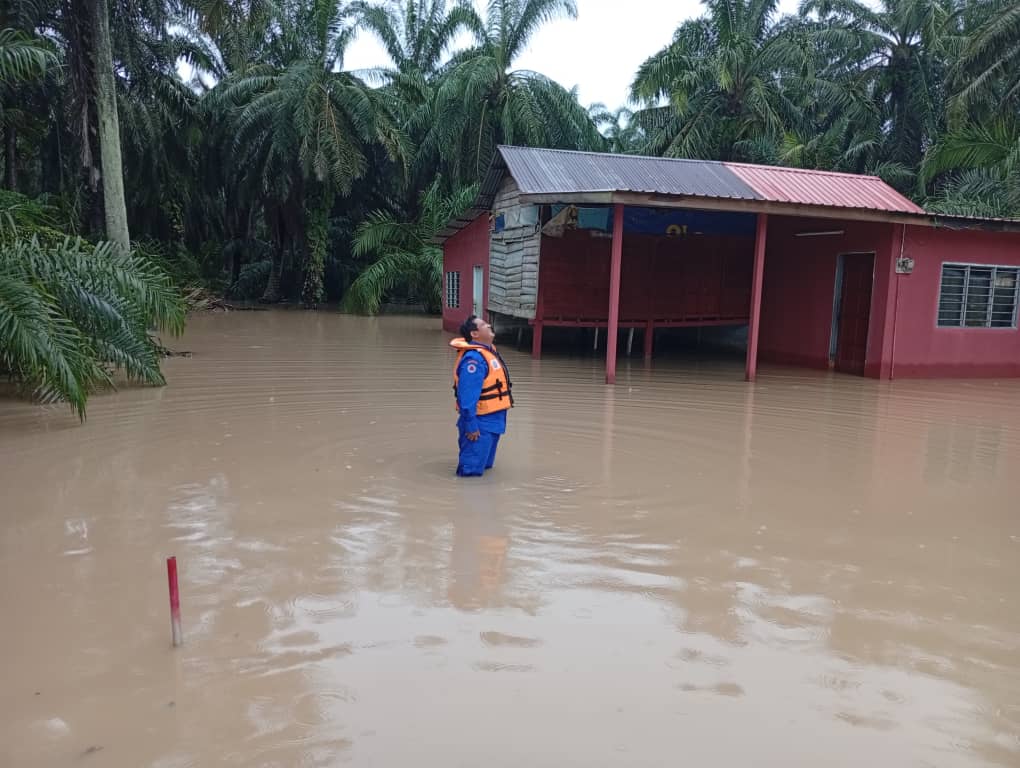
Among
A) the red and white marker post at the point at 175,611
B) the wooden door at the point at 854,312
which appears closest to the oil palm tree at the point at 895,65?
the wooden door at the point at 854,312

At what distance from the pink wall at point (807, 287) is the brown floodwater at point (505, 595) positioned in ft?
17.7

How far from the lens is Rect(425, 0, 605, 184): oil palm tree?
90.2 ft

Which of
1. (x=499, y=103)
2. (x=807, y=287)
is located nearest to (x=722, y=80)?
(x=499, y=103)

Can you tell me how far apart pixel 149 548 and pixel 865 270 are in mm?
12784

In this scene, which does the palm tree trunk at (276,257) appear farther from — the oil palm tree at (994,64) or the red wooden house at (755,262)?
the oil palm tree at (994,64)

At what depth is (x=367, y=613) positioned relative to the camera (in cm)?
439

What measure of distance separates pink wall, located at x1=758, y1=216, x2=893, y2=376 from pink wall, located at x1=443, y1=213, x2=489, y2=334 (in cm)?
594

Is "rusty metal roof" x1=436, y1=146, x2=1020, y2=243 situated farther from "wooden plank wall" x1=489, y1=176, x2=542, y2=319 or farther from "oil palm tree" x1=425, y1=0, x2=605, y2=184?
"oil palm tree" x1=425, y1=0, x2=605, y2=184

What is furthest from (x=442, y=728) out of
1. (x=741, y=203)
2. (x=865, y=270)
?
(x=865, y=270)

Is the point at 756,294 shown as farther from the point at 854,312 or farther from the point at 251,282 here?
the point at 251,282

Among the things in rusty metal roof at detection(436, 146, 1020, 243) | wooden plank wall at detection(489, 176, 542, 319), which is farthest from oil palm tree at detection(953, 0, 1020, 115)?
wooden plank wall at detection(489, 176, 542, 319)

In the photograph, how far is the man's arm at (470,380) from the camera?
22.1 ft

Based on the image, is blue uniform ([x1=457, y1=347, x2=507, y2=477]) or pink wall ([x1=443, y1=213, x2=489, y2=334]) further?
pink wall ([x1=443, y1=213, x2=489, y2=334])

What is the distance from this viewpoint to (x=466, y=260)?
20891 millimetres
